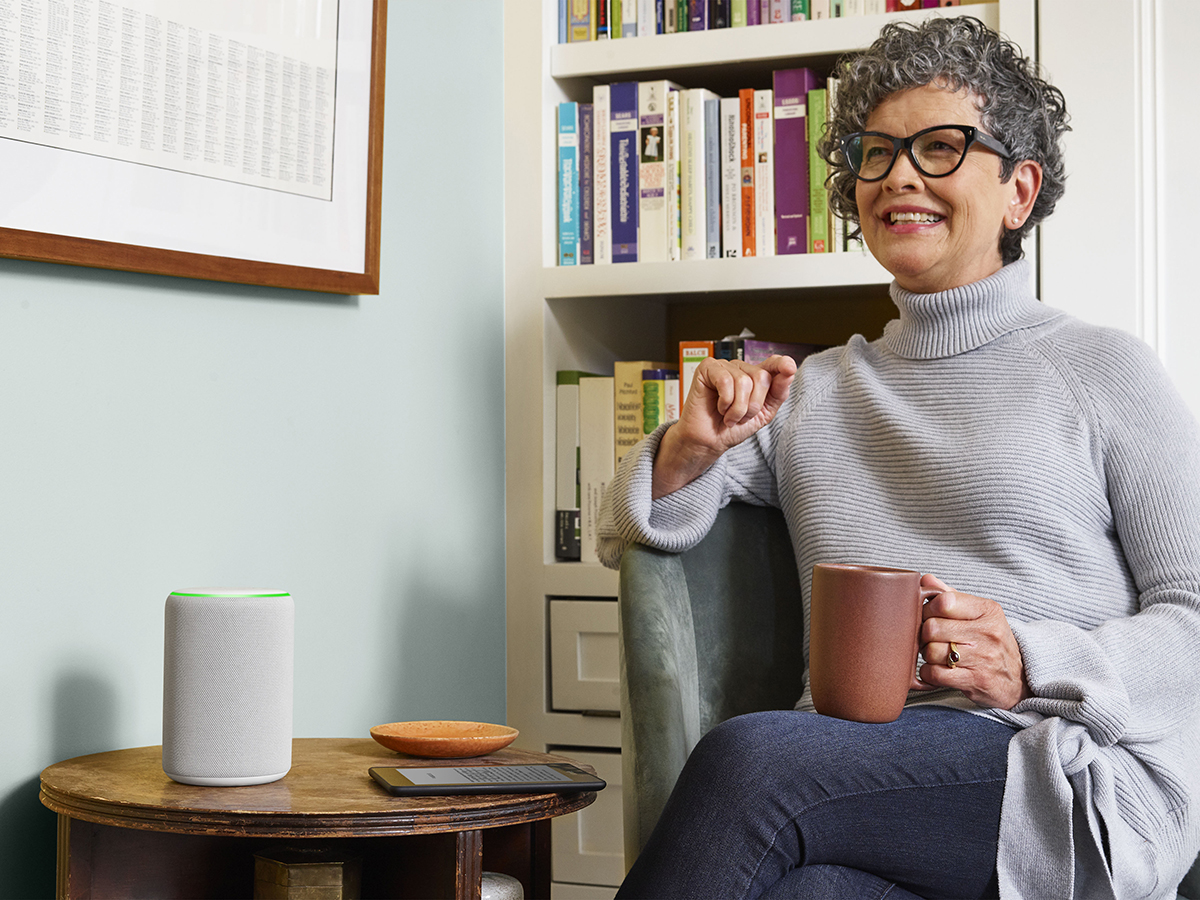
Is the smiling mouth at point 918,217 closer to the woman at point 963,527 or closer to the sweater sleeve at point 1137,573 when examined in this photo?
the woman at point 963,527

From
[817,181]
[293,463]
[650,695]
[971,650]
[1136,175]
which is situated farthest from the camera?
[817,181]

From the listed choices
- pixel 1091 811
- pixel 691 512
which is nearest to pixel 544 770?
pixel 691 512

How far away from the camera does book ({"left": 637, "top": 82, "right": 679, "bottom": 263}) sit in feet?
6.02

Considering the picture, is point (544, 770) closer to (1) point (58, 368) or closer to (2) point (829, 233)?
(1) point (58, 368)

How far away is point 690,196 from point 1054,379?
71 centimetres

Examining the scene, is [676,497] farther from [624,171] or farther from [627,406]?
[624,171]

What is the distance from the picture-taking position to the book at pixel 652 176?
6.02 feet

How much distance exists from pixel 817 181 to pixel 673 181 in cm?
22

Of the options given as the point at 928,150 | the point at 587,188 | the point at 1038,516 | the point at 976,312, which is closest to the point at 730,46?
the point at 587,188

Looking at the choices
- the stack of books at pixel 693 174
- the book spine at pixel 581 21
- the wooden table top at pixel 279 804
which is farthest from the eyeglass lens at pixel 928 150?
the wooden table top at pixel 279 804

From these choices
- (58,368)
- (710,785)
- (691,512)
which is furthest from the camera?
(691,512)

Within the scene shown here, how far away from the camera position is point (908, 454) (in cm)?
135

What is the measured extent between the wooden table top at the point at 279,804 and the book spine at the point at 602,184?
0.97 meters

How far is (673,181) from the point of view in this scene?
1.83 meters
